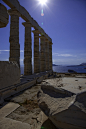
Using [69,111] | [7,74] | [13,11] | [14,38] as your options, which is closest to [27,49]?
[14,38]

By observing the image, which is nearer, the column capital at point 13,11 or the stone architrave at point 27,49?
the column capital at point 13,11

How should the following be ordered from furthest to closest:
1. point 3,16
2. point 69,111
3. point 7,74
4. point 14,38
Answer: point 14,38
point 7,74
point 3,16
point 69,111

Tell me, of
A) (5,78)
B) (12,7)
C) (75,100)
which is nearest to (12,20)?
(12,7)

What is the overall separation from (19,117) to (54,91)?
1422 mm

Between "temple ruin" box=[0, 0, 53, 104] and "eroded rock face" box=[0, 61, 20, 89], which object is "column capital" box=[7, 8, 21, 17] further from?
"eroded rock face" box=[0, 61, 20, 89]

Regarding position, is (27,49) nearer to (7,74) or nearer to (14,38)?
(14,38)

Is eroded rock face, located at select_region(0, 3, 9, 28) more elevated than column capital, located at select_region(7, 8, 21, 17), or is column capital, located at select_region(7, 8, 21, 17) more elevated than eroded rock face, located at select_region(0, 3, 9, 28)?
column capital, located at select_region(7, 8, 21, 17)

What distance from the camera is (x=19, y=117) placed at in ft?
9.50

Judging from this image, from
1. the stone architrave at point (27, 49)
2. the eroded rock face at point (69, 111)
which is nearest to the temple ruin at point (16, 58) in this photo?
the stone architrave at point (27, 49)

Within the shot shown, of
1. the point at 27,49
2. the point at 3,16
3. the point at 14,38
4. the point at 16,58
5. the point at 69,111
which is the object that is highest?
the point at 14,38

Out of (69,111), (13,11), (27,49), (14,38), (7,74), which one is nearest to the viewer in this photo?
(69,111)

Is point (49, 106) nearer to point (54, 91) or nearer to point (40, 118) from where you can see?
point (54, 91)

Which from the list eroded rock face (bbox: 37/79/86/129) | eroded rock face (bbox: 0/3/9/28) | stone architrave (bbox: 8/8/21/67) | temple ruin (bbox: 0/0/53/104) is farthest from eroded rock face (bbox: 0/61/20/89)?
stone architrave (bbox: 8/8/21/67)

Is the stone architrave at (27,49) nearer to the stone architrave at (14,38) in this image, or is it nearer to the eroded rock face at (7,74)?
the stone architrave at (14,38)
